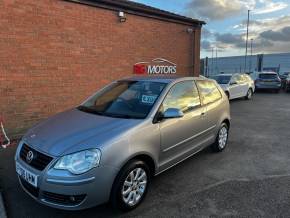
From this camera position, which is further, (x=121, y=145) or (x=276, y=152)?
(x=276, y=152)

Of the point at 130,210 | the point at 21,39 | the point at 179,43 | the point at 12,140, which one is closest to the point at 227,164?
the point at 130,210

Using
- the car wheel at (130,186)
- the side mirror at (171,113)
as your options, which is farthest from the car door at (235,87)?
the car wheel at (130,186)

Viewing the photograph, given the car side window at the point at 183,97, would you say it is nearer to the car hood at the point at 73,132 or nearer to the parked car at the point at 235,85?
the car hood at the point at 73,132

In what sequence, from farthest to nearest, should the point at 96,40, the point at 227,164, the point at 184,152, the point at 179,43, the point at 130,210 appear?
the point at 179,43, the point at 96,40, the point at 227,164, the point at 184,152, the point at 130,210

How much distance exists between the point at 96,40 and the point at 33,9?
1.98 m

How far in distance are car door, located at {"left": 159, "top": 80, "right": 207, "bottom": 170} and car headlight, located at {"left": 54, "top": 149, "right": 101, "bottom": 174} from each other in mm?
1110

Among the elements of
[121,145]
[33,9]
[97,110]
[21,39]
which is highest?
[33,9]

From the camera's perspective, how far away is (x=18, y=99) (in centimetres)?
671

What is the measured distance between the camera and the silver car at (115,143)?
2.97m

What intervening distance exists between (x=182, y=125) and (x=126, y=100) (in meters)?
0.92

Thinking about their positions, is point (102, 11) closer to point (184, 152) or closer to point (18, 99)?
point (18, 99)

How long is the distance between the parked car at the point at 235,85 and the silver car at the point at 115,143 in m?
9.73

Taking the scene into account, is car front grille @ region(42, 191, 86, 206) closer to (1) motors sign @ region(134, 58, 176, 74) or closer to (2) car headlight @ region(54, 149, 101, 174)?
(2) car headlight @ region(54, 149, 101, 174)

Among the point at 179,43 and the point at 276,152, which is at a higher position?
the point at 179,43
